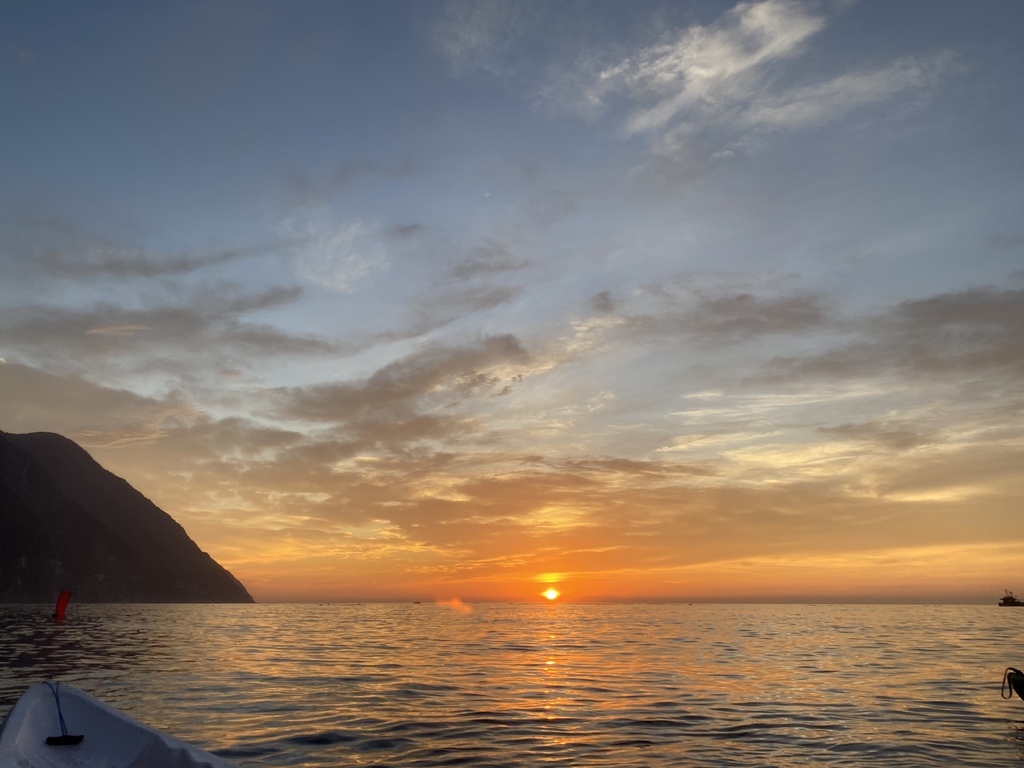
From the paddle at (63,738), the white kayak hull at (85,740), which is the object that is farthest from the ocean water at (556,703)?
the paddle at (63,738)

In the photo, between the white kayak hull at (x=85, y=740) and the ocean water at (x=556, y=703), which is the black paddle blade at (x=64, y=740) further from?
the ocean water at (x=556, y=703)

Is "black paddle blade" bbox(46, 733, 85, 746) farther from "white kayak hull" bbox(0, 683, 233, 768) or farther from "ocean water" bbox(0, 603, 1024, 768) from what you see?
"ocean water" bbox(0, 603, 1024, 768)

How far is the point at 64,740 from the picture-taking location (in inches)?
506

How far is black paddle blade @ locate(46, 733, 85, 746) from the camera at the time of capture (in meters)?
12.7

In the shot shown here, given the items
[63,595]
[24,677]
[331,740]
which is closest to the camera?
[331,740]

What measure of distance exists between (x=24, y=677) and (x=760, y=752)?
31.1 meters

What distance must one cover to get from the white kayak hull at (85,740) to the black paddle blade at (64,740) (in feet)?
0.16

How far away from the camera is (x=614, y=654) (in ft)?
159

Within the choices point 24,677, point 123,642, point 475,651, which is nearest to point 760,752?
point 24,677

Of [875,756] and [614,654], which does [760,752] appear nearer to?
[875,756]

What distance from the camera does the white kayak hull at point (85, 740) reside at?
12.2m

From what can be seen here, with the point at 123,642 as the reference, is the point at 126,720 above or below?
above

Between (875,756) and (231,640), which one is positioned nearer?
(875,756)

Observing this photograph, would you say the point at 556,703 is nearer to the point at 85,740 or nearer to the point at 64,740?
the point at 85,740
